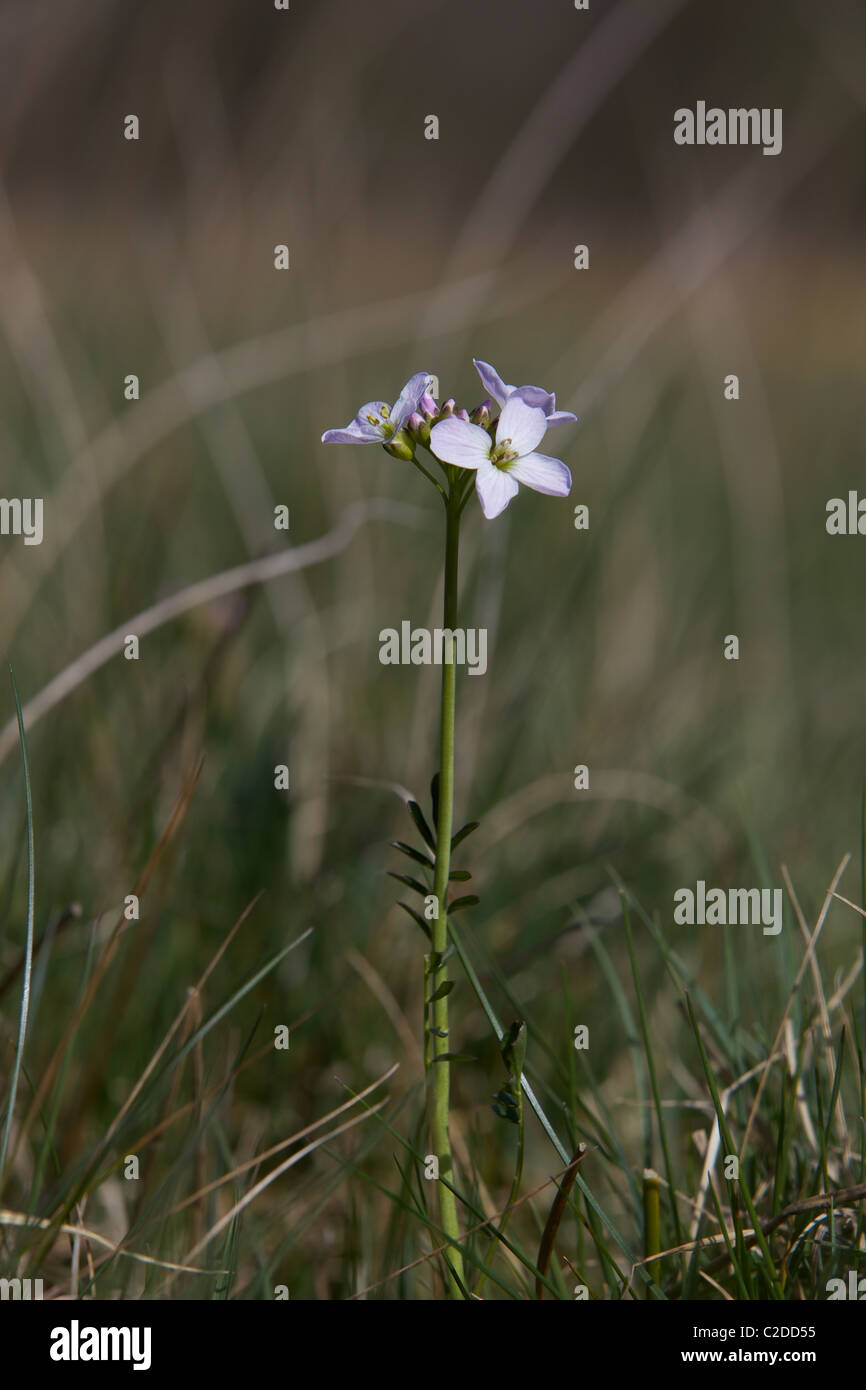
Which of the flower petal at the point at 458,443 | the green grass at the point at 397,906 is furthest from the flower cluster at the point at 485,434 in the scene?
the green grass at the point at 397,906

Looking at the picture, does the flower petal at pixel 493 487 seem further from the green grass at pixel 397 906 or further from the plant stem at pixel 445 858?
the green grass at pixel 397 906

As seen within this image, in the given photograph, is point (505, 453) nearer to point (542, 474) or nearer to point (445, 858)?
point (542, 474)

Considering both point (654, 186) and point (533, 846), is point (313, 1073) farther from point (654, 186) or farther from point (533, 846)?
point (654, 186)

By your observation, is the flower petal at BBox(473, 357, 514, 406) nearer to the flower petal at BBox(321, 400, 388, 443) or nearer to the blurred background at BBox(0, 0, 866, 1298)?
the flower petal at BBox(321, 400, 388, 443)

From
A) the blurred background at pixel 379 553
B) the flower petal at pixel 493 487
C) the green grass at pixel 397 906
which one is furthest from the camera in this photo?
the blurred background at pixel 379 553

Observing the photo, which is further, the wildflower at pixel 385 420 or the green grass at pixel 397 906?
the green grass at pixel 397 906

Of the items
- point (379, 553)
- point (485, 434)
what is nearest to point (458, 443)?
point (485, 434)
